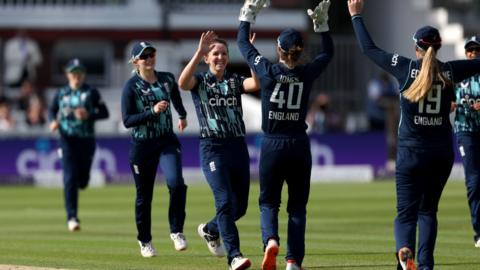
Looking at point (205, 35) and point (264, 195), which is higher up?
point (205, 35)

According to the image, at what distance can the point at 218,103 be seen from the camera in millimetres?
13453

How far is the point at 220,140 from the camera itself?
43.7 ft

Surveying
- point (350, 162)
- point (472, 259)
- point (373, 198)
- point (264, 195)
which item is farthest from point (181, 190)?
point (350, 162)

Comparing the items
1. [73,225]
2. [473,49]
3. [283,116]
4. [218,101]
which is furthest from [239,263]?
[73,225]

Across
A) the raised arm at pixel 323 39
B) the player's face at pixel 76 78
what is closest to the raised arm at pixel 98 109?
the player's face at pixel 76 78

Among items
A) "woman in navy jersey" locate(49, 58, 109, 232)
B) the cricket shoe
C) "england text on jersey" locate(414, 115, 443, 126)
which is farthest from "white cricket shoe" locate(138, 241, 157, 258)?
"woman in navy jersey" locate(49, 58, 109, 232)

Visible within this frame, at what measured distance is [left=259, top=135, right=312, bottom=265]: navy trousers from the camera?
12.4 m

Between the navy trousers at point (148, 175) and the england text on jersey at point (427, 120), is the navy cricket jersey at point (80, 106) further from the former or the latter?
the england text on jersey at point (427, 120)

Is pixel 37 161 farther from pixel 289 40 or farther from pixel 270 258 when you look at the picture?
pixel 270 258

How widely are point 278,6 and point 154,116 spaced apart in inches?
1022

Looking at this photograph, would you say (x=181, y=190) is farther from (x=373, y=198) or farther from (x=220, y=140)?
(x=373, y=198)

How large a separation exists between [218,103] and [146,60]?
5.04 ft

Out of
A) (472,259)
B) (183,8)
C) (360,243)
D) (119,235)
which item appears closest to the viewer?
(472,259)

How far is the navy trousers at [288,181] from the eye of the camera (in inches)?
489
